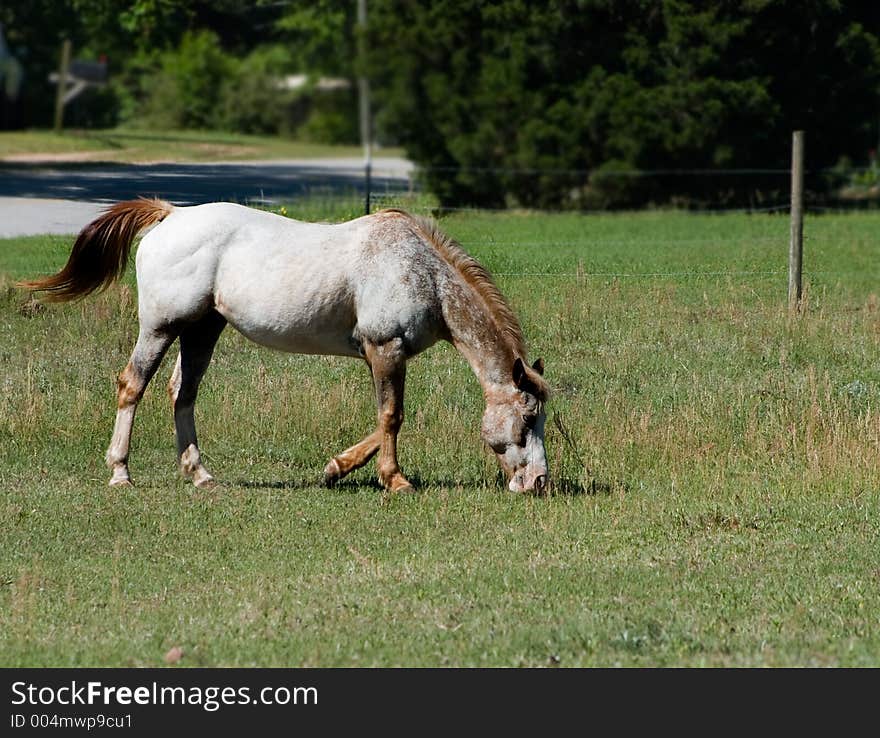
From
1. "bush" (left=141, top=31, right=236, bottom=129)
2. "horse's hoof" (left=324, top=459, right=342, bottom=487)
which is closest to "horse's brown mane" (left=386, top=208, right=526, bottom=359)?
"horse's hoof" (left=324, top=459, right=342, bottom=487)

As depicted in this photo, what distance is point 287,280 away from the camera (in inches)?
368

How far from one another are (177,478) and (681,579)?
152 inches

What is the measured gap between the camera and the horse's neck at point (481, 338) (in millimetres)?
9383

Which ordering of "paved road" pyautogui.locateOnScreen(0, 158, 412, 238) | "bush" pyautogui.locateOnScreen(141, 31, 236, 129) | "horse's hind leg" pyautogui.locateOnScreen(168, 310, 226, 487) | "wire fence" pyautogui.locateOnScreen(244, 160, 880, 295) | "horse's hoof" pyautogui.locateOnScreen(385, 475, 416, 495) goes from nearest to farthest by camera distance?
1. "horse's hoof" pyautogui.locateOnScreen(385, 475, 416, 495)
2. "horse's hind leg" pyautogui.locateOnScreen(168, 310, 226, 487)
3. "paved road" pyautogui.locateOnScreen(0, 158, 412, 238)
4. "wire fence" pyautogui.locateOnScreen(244, 160, 880, 295)
5. "bush" pyautogui.locateOnScreen(141, 31, 236, 129)

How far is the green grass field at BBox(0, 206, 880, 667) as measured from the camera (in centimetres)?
628

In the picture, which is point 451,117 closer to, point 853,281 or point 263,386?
point 853,281

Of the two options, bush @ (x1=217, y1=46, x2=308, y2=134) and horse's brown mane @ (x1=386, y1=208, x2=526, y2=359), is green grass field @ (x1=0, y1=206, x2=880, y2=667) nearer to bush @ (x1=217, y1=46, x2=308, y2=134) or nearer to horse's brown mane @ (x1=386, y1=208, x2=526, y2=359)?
horse's brown mane @ (x1=386, y1=208, x2=526, y2=359)

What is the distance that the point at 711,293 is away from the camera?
14273 millimetres

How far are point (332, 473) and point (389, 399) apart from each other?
0.60 metres

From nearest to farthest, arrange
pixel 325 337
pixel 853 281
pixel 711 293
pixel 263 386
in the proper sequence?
1. pixel 325 337
2. pixel 263 386
3. pixel 711 293
4. pixel 853 281

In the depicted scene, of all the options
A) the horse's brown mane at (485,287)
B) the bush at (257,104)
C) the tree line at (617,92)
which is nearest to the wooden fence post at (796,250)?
the horse's brown mane at (485,287)

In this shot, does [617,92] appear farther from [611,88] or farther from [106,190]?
[106,190]

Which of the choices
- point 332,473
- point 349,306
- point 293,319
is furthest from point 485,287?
point 332,473

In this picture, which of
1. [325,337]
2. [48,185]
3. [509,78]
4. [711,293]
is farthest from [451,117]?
[325,337]
